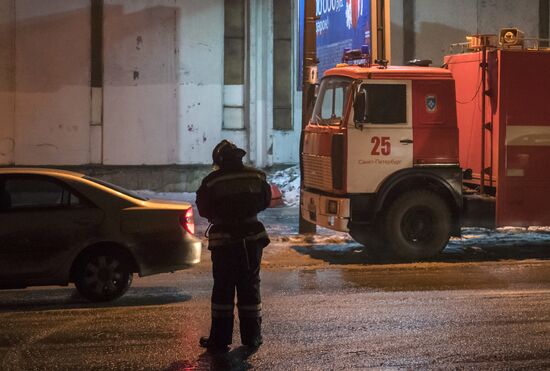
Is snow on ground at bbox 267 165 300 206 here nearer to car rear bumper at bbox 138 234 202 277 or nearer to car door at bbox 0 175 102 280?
car rear bumper at bbox 138 234 202 277

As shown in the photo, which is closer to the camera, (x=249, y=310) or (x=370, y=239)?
(x=249, y=310)

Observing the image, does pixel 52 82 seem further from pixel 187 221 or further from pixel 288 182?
pixel 187 221

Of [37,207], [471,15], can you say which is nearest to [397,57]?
[471,15]

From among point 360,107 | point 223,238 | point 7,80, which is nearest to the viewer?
point 223,238

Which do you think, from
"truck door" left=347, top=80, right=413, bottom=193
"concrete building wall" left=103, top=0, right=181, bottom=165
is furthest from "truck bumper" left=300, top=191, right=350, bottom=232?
"concrete building wall" left=103, top=0, right=181, bottom=165

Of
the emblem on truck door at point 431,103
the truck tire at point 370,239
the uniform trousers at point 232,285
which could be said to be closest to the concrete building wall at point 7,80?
the truck tire at point 370,239

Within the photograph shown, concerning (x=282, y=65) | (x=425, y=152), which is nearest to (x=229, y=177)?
(x=425, y=152)

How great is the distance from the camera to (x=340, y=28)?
1574cm

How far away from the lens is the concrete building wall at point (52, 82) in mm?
17406

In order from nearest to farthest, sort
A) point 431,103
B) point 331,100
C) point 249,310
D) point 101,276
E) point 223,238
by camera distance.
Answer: point 223,238 → point 249,310 → point 101,276 → point 431,103 → point 331,100

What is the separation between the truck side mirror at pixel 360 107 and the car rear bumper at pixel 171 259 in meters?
3.31

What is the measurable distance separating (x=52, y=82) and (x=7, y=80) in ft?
3.04

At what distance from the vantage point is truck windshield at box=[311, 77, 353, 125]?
10844mm

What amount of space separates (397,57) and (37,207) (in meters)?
13.3
